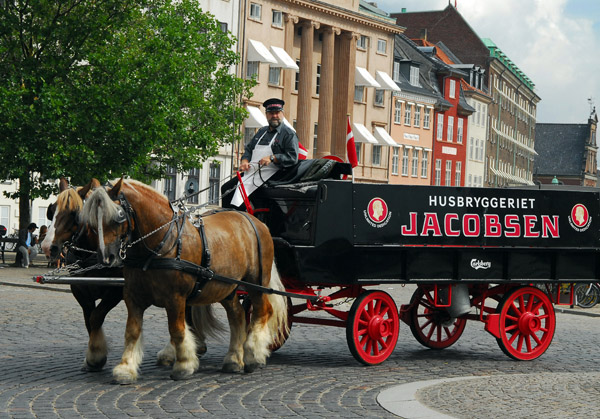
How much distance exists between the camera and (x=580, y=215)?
42.6 feet

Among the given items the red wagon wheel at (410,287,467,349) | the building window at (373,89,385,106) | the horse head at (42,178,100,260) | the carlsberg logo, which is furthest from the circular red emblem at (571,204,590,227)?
the building window at (373,89,385,106)

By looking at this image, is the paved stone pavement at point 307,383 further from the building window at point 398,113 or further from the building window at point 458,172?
the building window at point 458,172

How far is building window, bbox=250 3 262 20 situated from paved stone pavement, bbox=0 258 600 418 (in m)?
47.7

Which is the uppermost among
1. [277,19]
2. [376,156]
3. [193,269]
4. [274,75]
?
[277,19]

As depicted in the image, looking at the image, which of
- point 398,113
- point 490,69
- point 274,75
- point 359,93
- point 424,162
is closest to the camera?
point 274,75

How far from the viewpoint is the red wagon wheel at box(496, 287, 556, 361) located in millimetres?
12656

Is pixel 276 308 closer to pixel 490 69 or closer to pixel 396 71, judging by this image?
pixel 396 71

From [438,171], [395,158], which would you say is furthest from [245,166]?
[438,171]

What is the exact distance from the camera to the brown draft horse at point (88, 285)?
9383 mm

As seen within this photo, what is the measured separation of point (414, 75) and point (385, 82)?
9.69 meters

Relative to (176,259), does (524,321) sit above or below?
below

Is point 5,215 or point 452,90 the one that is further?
point 452,90

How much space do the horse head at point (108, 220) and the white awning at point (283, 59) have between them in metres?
52.1

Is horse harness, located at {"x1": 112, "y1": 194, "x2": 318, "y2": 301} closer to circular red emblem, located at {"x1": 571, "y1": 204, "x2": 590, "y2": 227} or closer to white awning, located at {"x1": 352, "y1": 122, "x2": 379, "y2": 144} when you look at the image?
circular red emblem, located at {"x1": 571, "y1": 204, "x2": 590, "y2": 227}
